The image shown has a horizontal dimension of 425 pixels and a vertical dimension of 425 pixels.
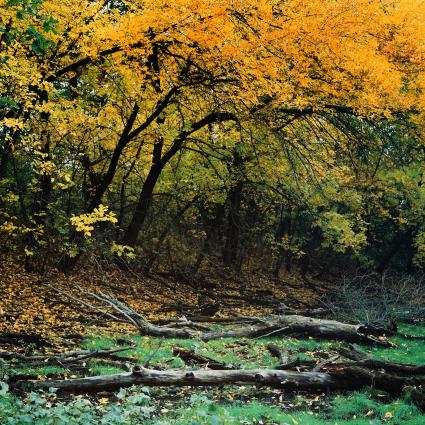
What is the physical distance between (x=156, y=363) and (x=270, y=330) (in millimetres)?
3833

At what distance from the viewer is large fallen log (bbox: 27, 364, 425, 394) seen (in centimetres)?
662

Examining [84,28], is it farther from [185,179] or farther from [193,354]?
[185,179]

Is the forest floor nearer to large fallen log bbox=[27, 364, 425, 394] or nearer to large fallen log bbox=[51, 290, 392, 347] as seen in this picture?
large fallen log bbox=[27, 364, 425, 394]

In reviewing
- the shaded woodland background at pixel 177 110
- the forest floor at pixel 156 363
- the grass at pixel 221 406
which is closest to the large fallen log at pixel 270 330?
the forest floor at pixel 156 363

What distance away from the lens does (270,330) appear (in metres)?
11.4

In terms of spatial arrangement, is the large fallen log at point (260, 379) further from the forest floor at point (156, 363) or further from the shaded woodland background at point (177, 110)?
the shaded woodland background at point (177, 110)

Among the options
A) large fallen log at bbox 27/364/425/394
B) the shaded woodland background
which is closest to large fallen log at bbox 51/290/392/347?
the shaded woodland background

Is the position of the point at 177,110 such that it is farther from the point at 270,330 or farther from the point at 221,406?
the point at 221,406

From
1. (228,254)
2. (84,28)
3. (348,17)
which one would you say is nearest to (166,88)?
(84,28)

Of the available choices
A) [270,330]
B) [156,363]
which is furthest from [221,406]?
[270,330]

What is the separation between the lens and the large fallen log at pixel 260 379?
6621mm

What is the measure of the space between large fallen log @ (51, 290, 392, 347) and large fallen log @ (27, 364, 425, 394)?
11.3 feet

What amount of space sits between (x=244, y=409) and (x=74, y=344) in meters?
4.42

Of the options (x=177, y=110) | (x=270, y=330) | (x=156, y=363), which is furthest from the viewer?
(x=177, y=110)
